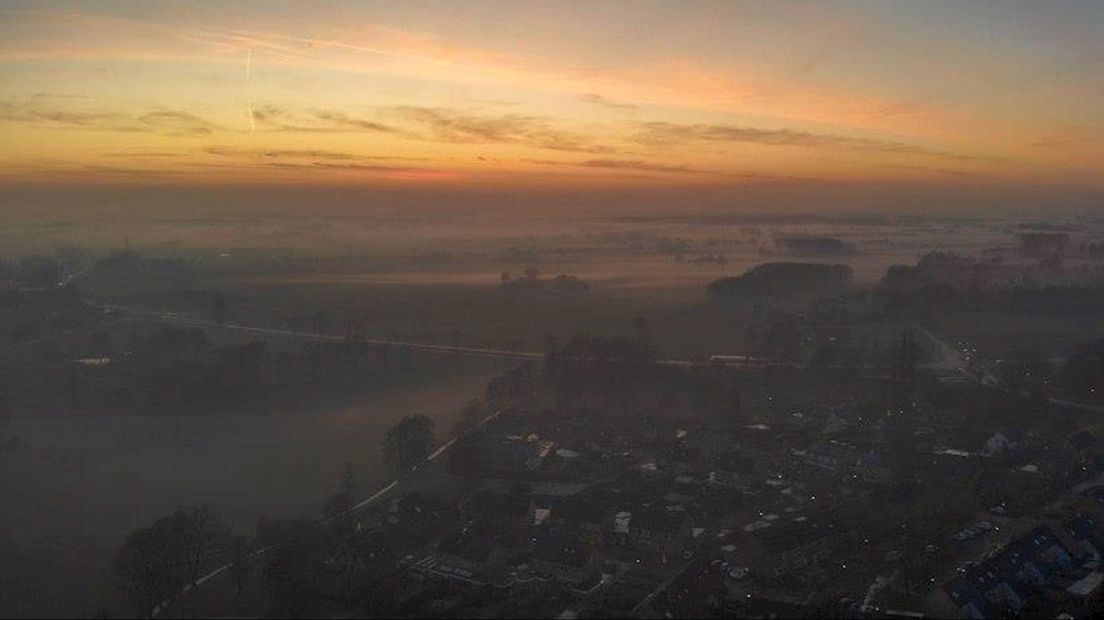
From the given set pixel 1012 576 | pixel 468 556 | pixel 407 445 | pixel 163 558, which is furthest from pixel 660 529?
pixel 163 558

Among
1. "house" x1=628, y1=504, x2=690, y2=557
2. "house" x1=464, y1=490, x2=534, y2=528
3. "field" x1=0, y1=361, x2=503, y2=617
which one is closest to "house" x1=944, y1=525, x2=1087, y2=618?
"house" x1=628, y1=504, x2=690, y2=557

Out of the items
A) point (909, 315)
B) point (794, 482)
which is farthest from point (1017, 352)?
point (794, 482)

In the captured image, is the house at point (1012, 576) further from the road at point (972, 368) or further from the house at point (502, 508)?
the road at point (972, 368)

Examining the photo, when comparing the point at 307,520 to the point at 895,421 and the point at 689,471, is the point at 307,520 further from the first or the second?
the point at 895,421

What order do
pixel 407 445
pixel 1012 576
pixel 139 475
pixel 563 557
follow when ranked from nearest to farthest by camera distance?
pixel 1012 576, pixel 563 557, pixel 139 475, pixel 407 445

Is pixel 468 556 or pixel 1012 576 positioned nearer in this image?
pixel 1012 576

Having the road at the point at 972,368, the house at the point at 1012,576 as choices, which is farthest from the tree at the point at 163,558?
the road at the point at 972,368

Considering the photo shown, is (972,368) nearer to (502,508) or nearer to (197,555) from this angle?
(502,508)

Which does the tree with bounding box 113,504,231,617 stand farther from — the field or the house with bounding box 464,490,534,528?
the house with bounding box 464,490,534,528

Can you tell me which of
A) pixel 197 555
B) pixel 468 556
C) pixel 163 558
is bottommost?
pixel 468 556
